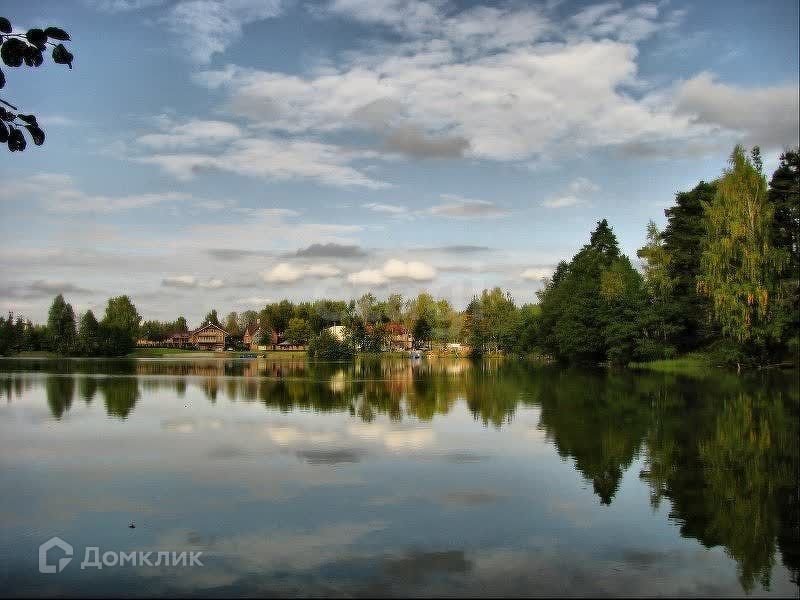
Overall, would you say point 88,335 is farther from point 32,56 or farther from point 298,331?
point 32,56

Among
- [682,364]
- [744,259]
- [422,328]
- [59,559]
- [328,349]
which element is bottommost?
[682,364]

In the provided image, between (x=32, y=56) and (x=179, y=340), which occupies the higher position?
(x=32, y=56)

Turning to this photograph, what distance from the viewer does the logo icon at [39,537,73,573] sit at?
9.24 meters

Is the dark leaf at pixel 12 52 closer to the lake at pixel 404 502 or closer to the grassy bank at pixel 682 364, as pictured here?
the lake at pixel 404 502

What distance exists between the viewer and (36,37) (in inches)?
189

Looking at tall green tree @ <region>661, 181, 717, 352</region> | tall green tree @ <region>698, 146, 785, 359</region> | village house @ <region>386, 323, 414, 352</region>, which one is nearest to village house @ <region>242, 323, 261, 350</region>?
Result: village house @ <region>386, 323, 414, 352</region>

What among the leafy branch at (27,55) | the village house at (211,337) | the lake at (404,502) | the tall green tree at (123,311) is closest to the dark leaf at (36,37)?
the leafy branch at (27,55)

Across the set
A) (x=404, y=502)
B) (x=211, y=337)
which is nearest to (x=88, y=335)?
(x=211, y=337)

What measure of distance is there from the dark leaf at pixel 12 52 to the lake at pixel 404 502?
6.47 meters

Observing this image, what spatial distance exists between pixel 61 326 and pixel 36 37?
127845 mm

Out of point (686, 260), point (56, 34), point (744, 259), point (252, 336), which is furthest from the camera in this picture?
point (252, 336)

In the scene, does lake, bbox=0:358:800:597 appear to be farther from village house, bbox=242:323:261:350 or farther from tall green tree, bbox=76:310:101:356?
village house, bbox=242:323:261:350

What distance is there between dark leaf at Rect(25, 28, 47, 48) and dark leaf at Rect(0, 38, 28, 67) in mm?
135

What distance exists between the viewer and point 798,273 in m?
48.0
